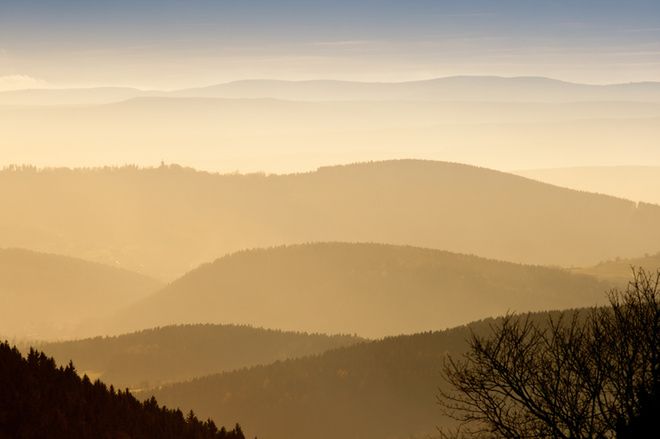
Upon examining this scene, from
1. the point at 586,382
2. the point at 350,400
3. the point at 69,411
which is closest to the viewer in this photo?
the point at 586,382

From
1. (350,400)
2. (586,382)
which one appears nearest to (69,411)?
(586,382)

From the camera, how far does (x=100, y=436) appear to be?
41.4 metres

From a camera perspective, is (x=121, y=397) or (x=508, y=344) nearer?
(x=508, y=344)

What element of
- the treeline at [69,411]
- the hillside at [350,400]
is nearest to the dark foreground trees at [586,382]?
the treeline at [69,411]

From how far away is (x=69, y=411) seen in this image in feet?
145

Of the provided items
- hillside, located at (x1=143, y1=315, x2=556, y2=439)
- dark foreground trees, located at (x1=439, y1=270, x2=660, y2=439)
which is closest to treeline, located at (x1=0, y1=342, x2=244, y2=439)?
dark foreground trees, located at (x1=439, y1=270, x2=660, y2=439)

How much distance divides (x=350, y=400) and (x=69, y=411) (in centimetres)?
14553

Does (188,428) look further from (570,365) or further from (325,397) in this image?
(325,397)

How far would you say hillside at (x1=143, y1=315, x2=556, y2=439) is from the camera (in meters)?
175

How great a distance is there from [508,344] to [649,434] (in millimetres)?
5908

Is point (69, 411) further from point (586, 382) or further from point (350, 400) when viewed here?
point (350, 400)

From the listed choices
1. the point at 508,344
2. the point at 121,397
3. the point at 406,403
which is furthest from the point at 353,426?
the point at 508,344

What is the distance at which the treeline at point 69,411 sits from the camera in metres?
39.3

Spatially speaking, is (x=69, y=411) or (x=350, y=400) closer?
(x=69, y=411)
